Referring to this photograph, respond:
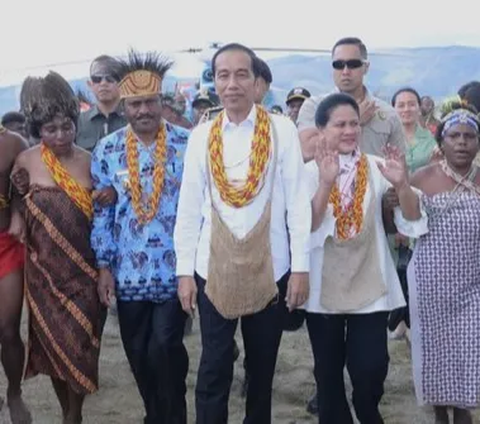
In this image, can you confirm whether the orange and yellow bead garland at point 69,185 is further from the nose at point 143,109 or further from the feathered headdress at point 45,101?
the nose at point 143,109

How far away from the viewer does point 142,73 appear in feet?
15.4

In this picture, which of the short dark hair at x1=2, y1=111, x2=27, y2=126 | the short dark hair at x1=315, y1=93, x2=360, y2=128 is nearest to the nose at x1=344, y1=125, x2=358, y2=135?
the short dark hair at x1=315, y1=93, x2=360, y2=128

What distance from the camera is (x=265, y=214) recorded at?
4164 millimetres

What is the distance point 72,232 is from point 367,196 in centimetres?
157

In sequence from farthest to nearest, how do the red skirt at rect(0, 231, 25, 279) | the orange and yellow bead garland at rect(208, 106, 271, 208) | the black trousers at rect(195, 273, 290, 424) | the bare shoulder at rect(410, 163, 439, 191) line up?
the red skirt at rect(0, 231, 25, 279) → the bare shoulder at rect(410, 163, 439, 191) → the black trousers at rect(195, 273, 290, 424) → the orange and yellow bead garland at rect(208, 106, 271, 208)

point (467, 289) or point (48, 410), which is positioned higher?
point (467, 289)

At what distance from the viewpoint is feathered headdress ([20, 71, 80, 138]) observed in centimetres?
479

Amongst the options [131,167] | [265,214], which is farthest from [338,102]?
[131,167]

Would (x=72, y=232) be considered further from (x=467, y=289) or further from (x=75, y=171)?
(x=467, y=289)

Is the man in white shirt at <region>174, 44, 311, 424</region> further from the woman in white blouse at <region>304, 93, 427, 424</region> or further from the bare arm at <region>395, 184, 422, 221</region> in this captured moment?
the bare arm at <region>395, 184, 422, 221</region>

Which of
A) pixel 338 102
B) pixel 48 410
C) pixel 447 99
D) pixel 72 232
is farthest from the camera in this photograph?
pixel 48 410

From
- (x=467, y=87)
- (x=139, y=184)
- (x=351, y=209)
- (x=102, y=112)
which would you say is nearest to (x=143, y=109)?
(x=139, y=184)

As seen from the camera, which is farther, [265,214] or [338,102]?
[338,102]

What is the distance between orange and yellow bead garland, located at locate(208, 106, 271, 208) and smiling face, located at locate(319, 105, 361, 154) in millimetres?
362
